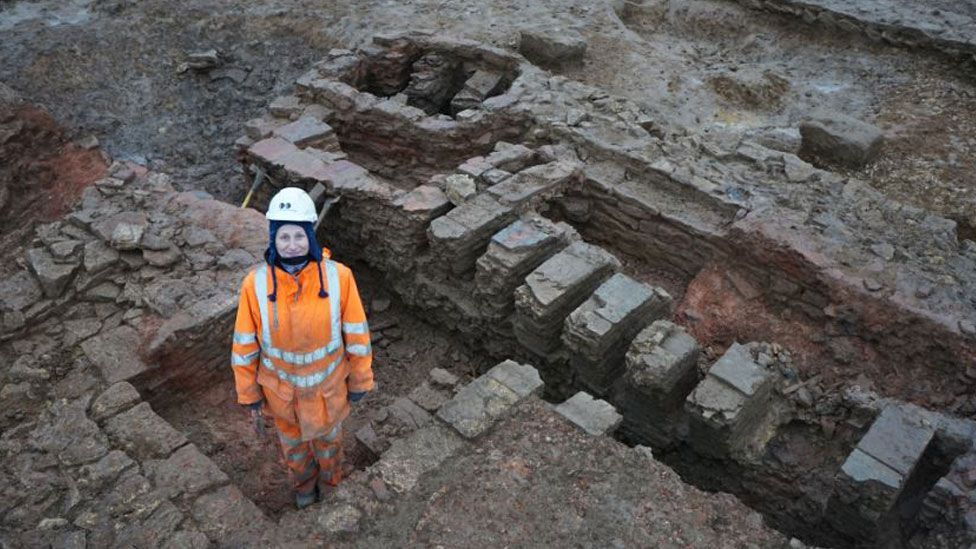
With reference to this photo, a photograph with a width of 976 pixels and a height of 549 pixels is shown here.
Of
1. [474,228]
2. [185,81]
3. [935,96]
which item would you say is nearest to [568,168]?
[474,228]

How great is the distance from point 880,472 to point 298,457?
11.1ft

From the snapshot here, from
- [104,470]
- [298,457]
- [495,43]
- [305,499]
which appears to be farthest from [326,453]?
[495,43]

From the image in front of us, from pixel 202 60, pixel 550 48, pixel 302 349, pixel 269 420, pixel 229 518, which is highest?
pixel 302 349

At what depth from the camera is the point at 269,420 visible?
17.4 feet

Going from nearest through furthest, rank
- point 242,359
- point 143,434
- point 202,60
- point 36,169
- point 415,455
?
point 242,359
point 415,455
point 143,434
point 36,169
point 202,60

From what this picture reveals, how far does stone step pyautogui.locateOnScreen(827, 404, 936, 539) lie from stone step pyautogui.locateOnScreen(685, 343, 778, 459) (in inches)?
→ 24.8

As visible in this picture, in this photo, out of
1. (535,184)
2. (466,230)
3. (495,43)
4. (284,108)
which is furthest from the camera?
(495,43)

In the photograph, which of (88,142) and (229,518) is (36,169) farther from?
(229,518)

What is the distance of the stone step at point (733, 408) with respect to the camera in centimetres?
449

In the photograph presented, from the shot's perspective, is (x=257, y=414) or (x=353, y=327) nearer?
(x=353, y=327)

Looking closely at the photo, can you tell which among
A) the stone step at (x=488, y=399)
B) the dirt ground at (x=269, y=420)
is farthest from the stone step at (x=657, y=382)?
Answer: the dirt ground at (x=269, y=420)

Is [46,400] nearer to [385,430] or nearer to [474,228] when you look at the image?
[385,430]

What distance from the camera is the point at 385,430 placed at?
481 cm

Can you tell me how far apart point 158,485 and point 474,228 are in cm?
288
